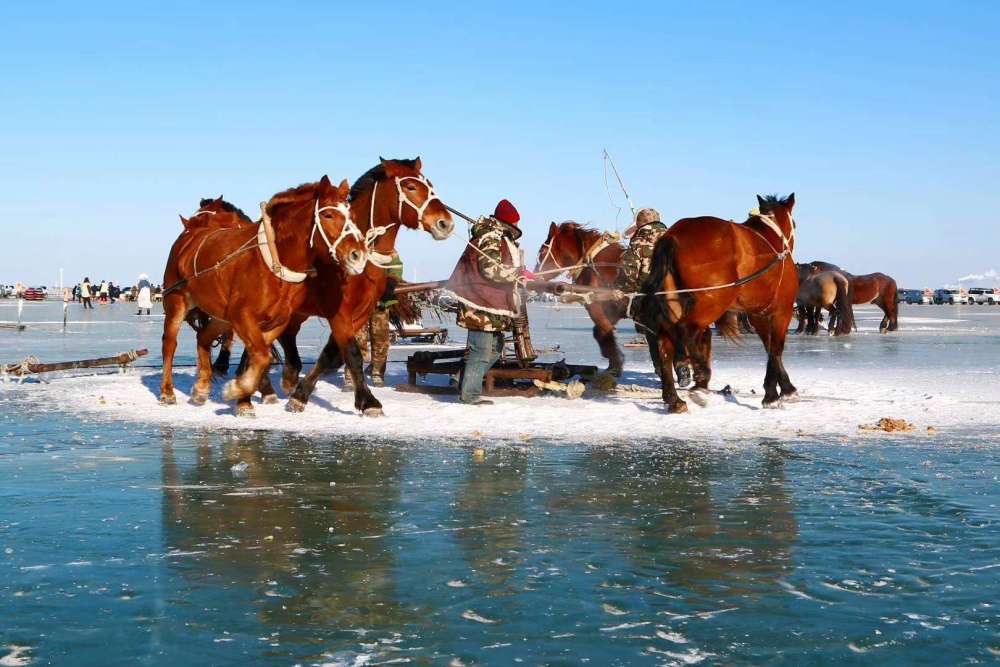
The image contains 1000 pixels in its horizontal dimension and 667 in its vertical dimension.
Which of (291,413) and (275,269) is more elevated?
(275,269)

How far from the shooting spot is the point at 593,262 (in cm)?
1456

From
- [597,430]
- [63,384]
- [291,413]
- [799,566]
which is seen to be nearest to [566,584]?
[799,566]

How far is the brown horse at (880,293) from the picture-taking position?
1435 inches

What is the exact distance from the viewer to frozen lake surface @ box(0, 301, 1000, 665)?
4.12 m

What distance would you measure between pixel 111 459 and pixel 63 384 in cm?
695

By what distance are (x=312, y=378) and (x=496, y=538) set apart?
20.9 feet

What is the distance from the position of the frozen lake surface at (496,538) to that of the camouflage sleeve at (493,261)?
1.50 m

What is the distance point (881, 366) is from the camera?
18.8 metres

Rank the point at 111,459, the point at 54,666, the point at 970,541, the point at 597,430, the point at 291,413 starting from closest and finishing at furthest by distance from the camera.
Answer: the point at 54,666, the point at 970,541, the point at 111,459, the point at 597,430, the point at 291,413

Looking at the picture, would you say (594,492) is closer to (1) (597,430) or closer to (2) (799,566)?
(2) (799,566)

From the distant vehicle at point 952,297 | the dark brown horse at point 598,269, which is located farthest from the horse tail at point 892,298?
the distant vehicle at point 952,297

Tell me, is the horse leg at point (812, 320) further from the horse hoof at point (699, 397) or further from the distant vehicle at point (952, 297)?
the distant vehicle at point (952, 297)

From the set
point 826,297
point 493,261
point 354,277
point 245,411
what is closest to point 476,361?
point 493,261

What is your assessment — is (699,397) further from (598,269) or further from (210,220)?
(210,220)
